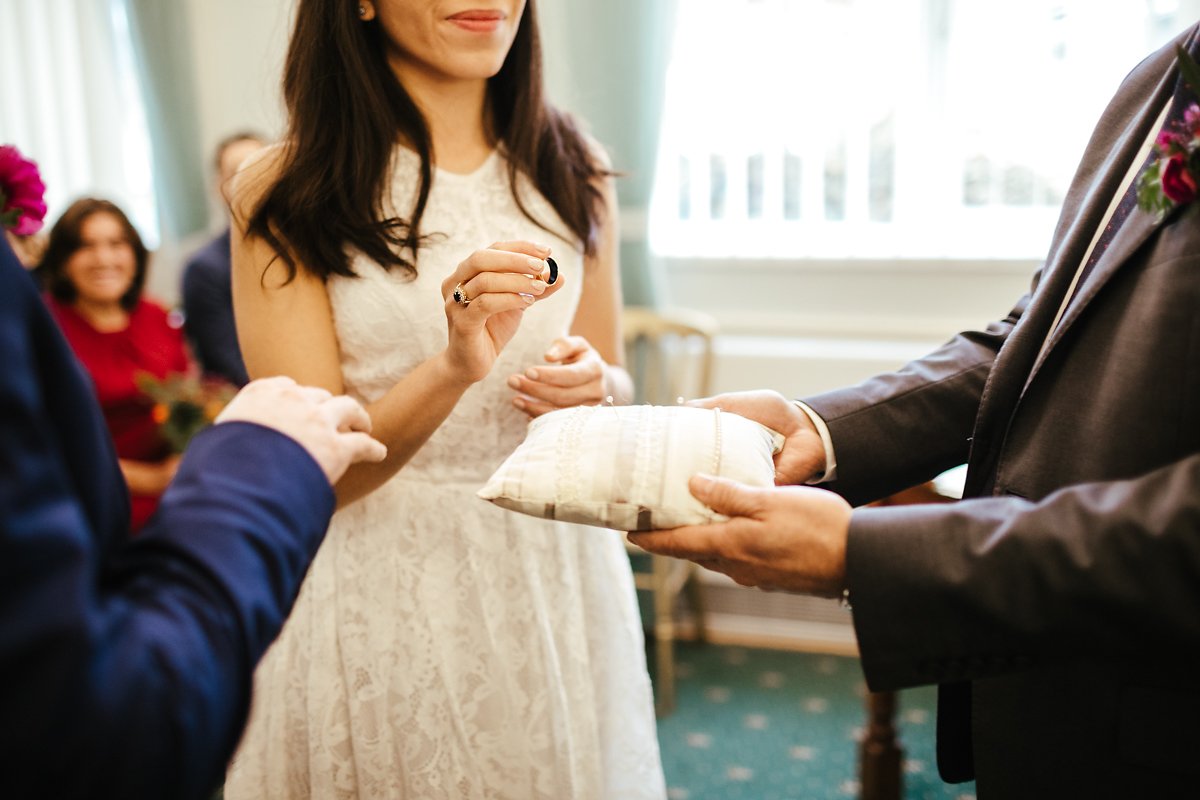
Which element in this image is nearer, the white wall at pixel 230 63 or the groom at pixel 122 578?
the groom at pixel 122 578

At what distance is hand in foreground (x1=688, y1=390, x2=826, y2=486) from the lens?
1.41 meters

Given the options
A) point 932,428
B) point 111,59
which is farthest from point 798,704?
point 111,59

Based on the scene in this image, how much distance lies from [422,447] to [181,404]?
6.45 feet

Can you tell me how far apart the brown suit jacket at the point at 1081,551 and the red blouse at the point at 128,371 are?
277 centimetres

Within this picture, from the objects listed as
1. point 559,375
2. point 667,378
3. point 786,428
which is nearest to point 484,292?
point 559,375

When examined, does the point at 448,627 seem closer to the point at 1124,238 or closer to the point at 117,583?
the point at 117,583

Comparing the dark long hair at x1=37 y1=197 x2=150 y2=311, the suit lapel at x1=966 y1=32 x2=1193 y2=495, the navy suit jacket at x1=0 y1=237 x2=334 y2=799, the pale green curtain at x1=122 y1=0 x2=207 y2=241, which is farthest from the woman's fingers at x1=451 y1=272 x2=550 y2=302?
the pale green curtain at x1=122 y1=0 x2=207 y2=241

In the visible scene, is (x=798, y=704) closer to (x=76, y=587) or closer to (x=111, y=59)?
(x=76, y=587)

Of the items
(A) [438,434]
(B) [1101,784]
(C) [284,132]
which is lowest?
(B) [1101,784]

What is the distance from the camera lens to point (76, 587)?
2.08 ft

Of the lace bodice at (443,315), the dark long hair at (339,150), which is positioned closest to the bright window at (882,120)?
the lace bodice at (443,315)

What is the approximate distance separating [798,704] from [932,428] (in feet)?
6.59

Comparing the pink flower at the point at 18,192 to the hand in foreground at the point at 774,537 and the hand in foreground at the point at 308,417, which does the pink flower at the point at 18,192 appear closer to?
the hand in foreground at the point at 308,417

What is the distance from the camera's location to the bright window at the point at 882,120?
3.29 metres
